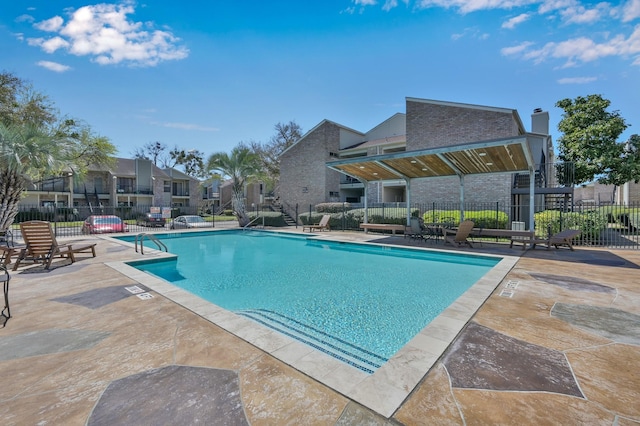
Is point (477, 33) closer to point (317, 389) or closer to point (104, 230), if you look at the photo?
point (317, 389)

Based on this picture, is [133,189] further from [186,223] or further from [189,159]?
[186,223]

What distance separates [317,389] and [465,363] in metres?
1.45

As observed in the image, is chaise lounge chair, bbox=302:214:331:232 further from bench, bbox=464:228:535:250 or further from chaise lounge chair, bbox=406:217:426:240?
bench, bbox=464:228:535:250

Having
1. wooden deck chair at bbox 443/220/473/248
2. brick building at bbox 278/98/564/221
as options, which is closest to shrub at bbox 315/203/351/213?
brick building at bbox 278/98/564/221

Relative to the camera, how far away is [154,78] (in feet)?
51.0

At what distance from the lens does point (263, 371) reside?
256 cm

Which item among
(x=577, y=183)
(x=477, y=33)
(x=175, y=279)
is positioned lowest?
(x=175, y=279)

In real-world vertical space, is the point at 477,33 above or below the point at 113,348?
above

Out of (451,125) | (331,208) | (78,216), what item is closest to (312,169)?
(331,208)

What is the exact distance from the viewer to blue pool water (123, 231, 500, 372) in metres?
4.15

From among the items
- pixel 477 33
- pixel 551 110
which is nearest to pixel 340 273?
pixel 477 33

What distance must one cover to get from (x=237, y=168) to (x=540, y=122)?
77.0 ft

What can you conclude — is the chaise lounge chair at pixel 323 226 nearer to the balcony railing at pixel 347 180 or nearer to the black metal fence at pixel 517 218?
the black metal fence at pixel 517 218

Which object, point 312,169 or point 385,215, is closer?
point 385,215
